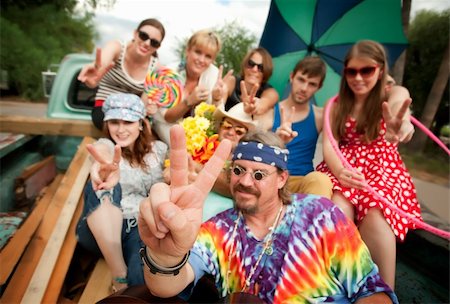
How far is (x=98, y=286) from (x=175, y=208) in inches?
41.0

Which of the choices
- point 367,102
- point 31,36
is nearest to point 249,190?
point 367,102

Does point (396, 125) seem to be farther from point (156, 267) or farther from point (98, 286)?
point (98, 286)

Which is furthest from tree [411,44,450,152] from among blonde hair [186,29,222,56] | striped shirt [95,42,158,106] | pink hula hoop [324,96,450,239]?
striped shirt [95,42,158,106]

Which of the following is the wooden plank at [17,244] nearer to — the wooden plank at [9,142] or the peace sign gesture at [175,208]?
the wooden plank at [9,142]

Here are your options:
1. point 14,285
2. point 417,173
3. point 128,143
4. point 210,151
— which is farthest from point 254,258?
point 417,173

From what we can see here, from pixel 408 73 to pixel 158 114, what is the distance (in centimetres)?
1063

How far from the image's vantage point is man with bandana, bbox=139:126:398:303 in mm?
1337

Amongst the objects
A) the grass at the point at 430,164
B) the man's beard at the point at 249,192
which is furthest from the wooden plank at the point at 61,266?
the grass at the point at 430,164

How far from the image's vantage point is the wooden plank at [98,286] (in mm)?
1589

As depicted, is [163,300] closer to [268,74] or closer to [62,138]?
[268,74]

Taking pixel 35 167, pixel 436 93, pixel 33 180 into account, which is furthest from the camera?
pixel 436 93

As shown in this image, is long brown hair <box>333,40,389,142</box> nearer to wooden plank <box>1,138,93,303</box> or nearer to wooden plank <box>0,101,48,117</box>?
wooden plank <box>1,138,93,303</box>

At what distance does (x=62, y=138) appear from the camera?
Result: 12.0 ft

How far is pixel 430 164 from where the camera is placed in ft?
27.1
